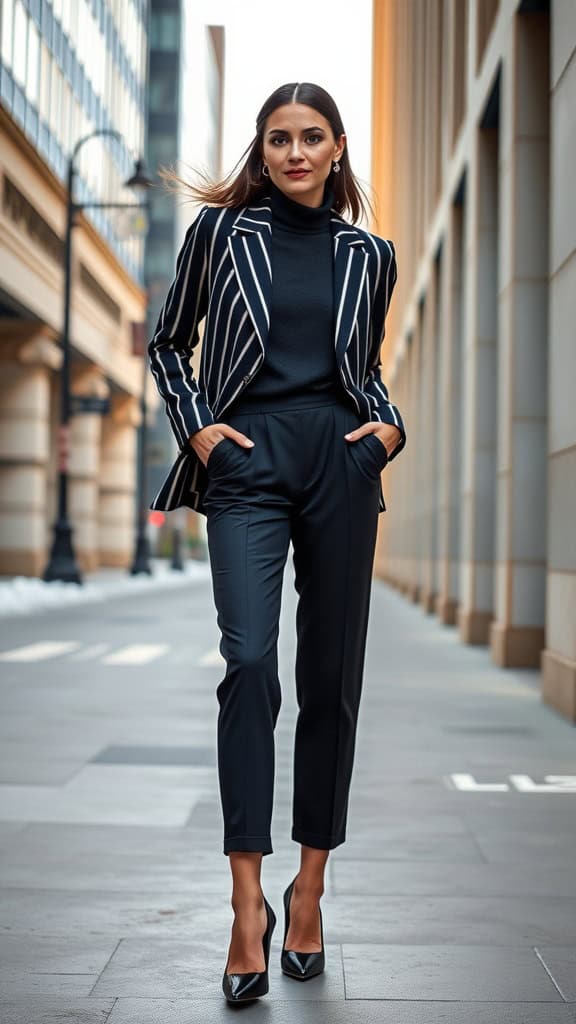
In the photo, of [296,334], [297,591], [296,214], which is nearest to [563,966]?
[297,591]

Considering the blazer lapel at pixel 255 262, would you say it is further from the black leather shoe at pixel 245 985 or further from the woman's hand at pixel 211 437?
the black leather shoe at pixel 245 985

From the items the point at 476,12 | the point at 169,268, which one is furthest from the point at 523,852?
the point at 169,268

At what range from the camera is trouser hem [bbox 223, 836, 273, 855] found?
328cm

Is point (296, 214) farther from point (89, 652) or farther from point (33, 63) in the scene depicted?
point (33, 63)

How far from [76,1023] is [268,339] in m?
1.60

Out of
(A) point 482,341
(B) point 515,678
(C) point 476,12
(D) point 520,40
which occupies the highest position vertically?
(C) point 476,12

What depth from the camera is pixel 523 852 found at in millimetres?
4992

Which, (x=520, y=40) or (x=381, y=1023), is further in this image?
(x=520, y=40)

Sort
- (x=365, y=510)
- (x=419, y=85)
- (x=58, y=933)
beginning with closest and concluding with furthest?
(x=365, y=510) < (x=58, y=933) < (x=419, y=85)

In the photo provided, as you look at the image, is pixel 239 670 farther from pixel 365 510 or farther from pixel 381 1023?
pixel 381 1023

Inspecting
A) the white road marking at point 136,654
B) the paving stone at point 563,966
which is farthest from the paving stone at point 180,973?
the white road marking at point 136,654

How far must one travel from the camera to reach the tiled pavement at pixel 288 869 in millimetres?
3303

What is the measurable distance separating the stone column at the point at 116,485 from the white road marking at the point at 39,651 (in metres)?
39.0

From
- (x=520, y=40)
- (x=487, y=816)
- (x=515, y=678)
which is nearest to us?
(x=487, y=816)
